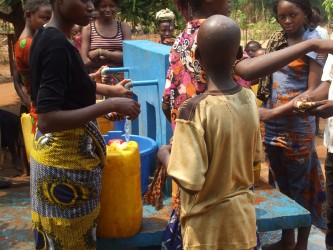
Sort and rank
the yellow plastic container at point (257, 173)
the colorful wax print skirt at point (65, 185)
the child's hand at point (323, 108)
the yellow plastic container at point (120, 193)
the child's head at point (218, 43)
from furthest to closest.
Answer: the yellow plastic container at point (257, 173) < the child's hand at point (323, 108) < the yellow plastic container at point (120, 193) < the colorful wax print skirt at point (65, 185) < the child's head at point (218, 43)

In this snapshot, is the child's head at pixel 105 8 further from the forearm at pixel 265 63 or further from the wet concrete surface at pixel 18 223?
the forearm at pixel 265 63

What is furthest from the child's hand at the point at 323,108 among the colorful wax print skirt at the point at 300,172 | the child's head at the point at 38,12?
the child's head at the point at 38,12

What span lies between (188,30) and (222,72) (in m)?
0.37

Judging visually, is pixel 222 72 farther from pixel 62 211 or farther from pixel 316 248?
pixel 316 248

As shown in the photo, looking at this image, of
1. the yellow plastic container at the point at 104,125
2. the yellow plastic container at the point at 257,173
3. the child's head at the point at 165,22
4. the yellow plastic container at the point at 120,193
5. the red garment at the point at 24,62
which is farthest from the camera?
the child's head at the point at 165,22

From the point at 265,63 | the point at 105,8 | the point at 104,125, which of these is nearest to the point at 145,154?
the point at 104,125

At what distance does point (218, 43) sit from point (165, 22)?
4.16m

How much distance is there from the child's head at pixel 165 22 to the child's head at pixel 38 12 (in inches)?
103

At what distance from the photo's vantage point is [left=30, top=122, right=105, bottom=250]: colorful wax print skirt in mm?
Answer: 2006

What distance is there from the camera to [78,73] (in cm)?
194

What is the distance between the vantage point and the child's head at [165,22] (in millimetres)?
5746

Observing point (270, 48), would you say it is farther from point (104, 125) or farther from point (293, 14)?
point (104, 125)

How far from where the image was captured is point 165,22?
19.1 ft

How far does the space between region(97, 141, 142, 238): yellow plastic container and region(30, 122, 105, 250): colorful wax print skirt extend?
0.30 metres
